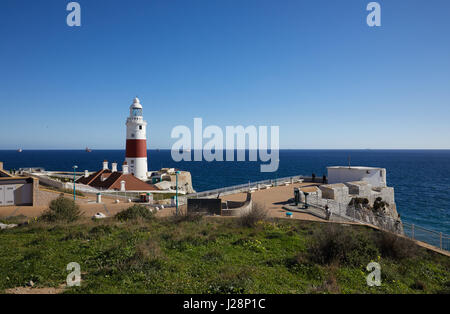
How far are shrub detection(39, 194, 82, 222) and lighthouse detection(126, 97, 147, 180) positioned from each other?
21.4 meters

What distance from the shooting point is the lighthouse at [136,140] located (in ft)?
121

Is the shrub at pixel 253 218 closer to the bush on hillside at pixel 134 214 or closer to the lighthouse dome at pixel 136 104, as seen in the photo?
the bush on hillside at pixel 134 214

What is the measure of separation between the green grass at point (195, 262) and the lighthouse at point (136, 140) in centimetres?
2422

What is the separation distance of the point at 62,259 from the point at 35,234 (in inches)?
179

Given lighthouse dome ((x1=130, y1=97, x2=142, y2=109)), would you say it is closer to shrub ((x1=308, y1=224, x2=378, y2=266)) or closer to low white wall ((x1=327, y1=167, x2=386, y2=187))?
low white wall ((x1=327, y1=167, x2=386, y2=187))

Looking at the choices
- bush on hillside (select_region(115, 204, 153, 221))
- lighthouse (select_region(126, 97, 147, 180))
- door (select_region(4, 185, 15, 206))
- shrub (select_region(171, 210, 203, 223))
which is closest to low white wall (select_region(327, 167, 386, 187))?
shrub (select_region(171, 210, 203, 223))

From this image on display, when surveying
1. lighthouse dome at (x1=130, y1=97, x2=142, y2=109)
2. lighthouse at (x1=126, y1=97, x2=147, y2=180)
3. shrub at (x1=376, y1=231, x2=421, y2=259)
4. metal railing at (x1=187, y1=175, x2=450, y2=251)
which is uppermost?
lighthouse dome at (x1=130, y1=97, x2=142, y2=109)

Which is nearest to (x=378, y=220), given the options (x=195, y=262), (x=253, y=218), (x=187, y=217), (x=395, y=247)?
(x=395, y=247)

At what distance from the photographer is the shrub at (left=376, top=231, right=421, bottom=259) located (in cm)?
1060

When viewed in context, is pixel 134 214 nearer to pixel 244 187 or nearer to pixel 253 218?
pixel 253 218

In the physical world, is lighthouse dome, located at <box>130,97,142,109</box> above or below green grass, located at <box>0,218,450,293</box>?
above

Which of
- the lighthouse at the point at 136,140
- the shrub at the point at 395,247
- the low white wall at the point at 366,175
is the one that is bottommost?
the shrub at the point at 395,247

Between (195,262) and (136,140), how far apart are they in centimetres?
3074

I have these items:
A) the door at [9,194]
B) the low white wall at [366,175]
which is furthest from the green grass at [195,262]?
the low white wall at [366,175]
